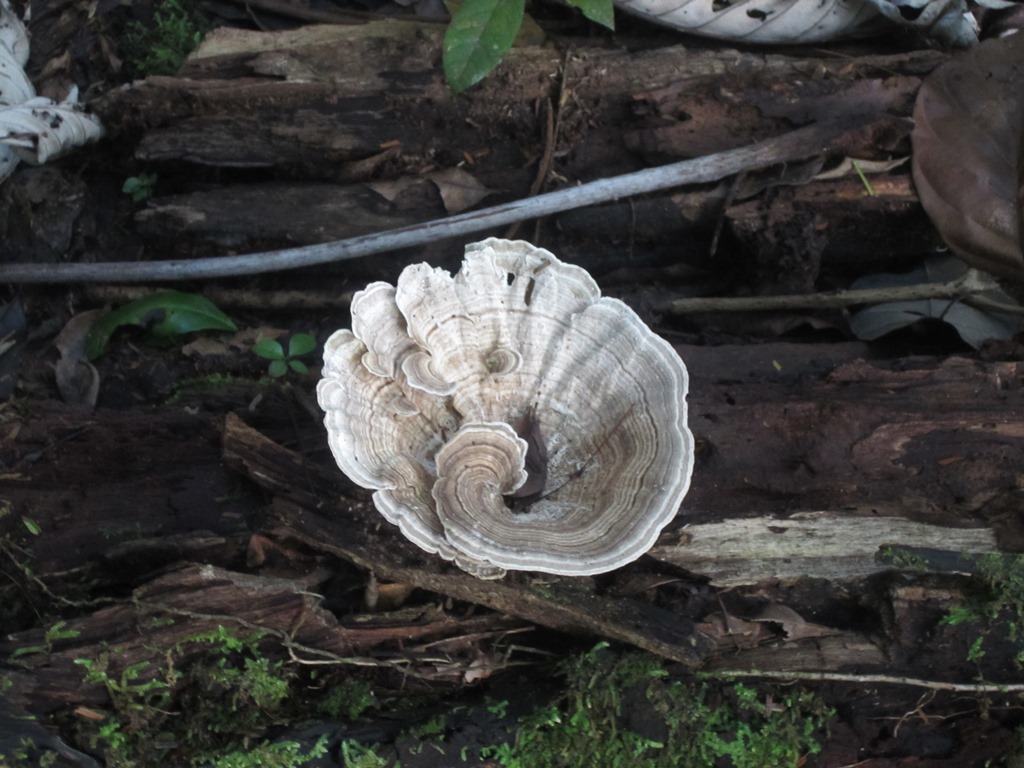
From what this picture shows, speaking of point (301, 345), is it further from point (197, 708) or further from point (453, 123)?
point (197, 708)

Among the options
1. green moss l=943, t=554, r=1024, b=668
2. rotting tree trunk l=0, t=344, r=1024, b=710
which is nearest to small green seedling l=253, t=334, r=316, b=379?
rotting tree trunk l=0, t=344, r=1024, b=710

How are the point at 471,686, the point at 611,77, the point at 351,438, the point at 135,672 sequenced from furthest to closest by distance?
the point at 611,77 → the point at 471,686 → the point at 135,672 → the point at 351,438

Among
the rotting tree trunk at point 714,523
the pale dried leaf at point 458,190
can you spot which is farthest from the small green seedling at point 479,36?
the rotting tree trunk at point 714,523

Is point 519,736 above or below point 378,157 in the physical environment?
below

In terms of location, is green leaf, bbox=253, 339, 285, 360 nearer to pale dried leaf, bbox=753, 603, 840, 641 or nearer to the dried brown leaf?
pale dried leaf, bbox=753, 603, 840, 641

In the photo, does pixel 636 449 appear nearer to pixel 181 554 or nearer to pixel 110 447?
pixel 181 554

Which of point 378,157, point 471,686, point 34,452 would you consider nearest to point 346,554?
point 471,686
